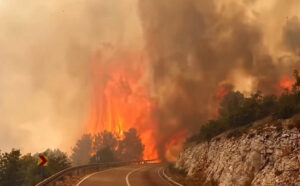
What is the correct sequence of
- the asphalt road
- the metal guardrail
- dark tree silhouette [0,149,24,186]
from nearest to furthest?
1. the metal guardrail
2. the asphalt road
3. dark tree silhouette [0,149,24,186]

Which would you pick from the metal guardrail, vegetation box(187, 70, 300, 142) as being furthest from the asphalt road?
vegetation box(187, 70, 300, 142)

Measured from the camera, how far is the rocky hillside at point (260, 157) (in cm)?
1625

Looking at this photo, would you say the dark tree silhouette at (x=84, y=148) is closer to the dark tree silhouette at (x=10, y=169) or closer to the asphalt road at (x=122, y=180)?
the dark tree silhouette at (x=10, y=169)

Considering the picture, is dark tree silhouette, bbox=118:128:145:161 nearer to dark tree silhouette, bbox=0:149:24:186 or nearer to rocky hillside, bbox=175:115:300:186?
dark tree silhouette, bbox=0:149:24:186

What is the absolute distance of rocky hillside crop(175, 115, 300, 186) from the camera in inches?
640

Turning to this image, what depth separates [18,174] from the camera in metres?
48.7

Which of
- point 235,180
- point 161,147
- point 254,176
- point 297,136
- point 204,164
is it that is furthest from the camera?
point 161,147

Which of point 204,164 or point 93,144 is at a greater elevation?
point 93,144

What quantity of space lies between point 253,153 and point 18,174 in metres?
38.2

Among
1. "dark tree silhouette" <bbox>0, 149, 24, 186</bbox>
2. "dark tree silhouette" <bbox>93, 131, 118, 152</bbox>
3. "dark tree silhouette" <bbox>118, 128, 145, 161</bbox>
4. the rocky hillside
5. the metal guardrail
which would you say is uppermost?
"dark tree silhouette" <bbox>93, 131, 118, 152</bbox>

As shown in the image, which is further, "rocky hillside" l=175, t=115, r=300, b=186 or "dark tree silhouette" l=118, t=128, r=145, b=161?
"dark tree silhouette" l=118, t=128, r=145, b=161

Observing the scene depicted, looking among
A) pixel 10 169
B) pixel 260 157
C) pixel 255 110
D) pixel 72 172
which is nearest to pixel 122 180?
pixel 72 172

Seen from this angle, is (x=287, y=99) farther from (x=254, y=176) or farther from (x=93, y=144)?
(x=93, y=144)

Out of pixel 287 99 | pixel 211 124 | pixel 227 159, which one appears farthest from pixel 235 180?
pixel 211 124
